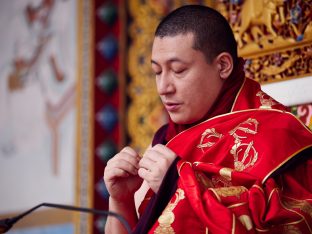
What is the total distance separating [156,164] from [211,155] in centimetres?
17

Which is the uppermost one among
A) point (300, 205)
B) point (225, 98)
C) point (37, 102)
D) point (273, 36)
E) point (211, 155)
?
point (273, 36)

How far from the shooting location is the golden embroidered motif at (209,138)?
6.73 feet

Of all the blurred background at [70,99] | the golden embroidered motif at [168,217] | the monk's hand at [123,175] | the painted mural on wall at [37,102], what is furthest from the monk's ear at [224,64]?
the painted mural on wall at [37,102]

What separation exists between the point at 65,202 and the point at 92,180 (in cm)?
31

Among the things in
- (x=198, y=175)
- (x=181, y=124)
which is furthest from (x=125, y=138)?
(x=198, y=175)

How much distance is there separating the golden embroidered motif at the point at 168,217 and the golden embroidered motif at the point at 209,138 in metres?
0.22

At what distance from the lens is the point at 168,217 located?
1.83 metres

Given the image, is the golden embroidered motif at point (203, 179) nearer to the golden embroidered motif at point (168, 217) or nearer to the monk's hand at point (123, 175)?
the golden embroidered motif at point (168, 217)

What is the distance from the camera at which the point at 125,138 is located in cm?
448

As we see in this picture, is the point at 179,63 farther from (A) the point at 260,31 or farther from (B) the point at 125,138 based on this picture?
(B) the point at 125,138

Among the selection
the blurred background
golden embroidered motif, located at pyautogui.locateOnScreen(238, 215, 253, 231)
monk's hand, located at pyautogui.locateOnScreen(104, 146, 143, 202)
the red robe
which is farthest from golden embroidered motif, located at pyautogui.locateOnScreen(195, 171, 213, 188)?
the blurred background

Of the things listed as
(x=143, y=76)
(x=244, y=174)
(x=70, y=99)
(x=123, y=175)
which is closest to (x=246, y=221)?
(x=244, y=174)

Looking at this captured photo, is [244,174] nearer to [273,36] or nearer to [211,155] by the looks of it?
[211,155]

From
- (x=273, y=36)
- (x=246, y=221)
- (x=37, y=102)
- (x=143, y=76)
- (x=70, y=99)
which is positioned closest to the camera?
(x=246, y=221)
